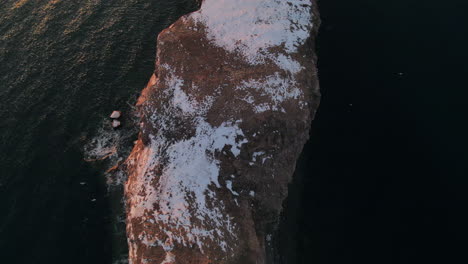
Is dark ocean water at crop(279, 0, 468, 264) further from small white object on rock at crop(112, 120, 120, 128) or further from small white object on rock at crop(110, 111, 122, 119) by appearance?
small white object on rock at crop(110, 111, 122, 119)

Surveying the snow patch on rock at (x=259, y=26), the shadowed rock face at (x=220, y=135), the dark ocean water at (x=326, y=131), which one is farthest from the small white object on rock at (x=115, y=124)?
the snow patch on rock at (x=259, y=26)

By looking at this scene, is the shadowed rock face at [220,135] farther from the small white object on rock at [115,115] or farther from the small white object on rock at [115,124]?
the small white object on rock at [115,124]

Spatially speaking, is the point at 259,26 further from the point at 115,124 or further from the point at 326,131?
the point at 115,124

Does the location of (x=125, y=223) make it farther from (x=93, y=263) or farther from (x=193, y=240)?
(x=193, y=240)

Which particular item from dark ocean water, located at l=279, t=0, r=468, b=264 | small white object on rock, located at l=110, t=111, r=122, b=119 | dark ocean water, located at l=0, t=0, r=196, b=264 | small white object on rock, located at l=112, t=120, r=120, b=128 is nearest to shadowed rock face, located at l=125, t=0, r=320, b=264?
dark ocean water, located at l=279, t=0, r=468, b=264

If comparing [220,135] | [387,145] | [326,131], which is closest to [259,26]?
[326,131]

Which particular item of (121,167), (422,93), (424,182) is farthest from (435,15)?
(121,167)
